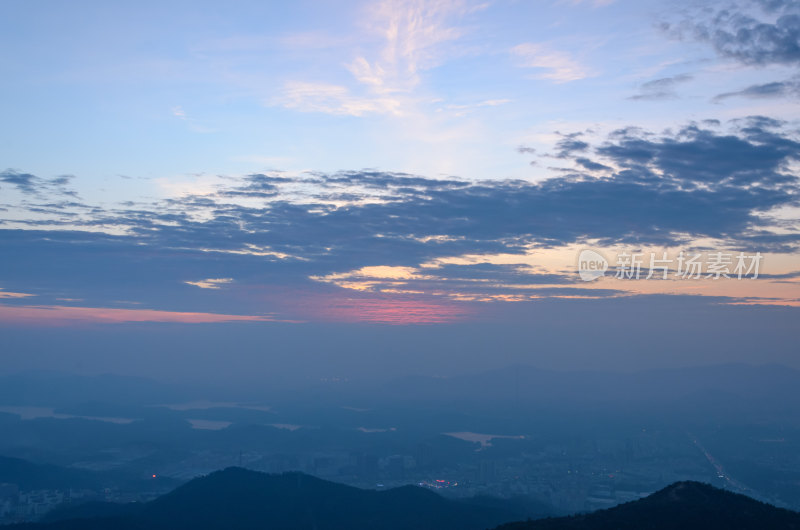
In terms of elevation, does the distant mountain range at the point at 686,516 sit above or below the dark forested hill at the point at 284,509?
above

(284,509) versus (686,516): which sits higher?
(686,516)

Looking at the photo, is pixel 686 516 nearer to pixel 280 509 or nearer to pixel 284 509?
pixel 284 509

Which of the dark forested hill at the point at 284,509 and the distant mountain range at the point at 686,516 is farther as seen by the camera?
the dark forested hill at the point at 284,509

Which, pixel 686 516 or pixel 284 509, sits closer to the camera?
pixel 686 516

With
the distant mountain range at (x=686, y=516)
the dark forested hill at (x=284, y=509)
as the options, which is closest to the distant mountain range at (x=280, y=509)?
the dark forested hill at (x=284, y=509)

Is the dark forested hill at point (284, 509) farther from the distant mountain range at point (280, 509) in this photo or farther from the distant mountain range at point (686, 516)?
the distant mountain range at point (686, 516)

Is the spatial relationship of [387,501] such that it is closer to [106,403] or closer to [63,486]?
[63,486]

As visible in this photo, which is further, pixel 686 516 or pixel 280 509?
pixel 280 509

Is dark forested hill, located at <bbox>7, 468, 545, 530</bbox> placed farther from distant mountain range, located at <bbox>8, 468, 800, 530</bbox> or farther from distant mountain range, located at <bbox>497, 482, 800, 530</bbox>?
distant mountain range, located at <bbox>497, 482, 800, 530</bbox>

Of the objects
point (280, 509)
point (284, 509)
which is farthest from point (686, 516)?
point (280, 509)

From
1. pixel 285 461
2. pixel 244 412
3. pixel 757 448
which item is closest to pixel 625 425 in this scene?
pixel 757 448

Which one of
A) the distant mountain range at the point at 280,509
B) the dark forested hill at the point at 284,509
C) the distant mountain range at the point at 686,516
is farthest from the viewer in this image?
the dark forested hill at the point at 284,509
